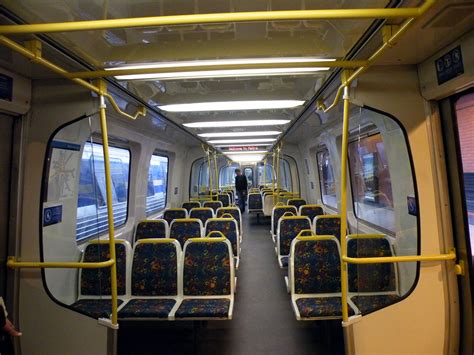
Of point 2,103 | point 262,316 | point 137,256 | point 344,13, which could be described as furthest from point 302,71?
point 262,316

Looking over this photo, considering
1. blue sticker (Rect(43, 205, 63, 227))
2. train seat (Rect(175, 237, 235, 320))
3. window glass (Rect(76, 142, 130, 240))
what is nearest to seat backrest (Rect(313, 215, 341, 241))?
train seat (Rect(175, 237, 235, 320))

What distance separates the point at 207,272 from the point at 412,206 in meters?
2.14

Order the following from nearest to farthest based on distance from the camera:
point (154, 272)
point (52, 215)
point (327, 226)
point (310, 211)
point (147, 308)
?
point (52, 215), point (147, 308), point (154, 272), point (327, 226), point (310, 211)

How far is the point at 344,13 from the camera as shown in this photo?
3.92 ft

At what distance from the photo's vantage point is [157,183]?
6.89m

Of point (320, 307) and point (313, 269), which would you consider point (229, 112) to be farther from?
point (320, 307)

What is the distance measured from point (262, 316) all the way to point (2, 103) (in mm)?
3435

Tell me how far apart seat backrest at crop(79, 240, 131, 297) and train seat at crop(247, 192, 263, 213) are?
7364 millimetres

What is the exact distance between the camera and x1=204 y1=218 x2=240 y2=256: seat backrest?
14.8 ft

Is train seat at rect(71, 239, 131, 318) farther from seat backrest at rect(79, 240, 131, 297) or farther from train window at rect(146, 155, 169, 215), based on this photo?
train window at rect(146, 155, 169, 215)

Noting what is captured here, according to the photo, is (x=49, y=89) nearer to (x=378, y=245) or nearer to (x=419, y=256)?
(x=419, y=256)

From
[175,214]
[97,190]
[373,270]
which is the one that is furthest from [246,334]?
[175,214]

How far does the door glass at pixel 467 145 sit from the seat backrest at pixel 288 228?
8.46ft

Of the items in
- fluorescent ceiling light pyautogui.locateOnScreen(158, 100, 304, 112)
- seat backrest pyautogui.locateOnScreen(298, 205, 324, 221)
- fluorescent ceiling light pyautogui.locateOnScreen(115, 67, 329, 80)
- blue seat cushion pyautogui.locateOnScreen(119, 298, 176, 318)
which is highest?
fluorescent ceiling light pyautogui.locateOnScreen(158, 100, 304, 112)
